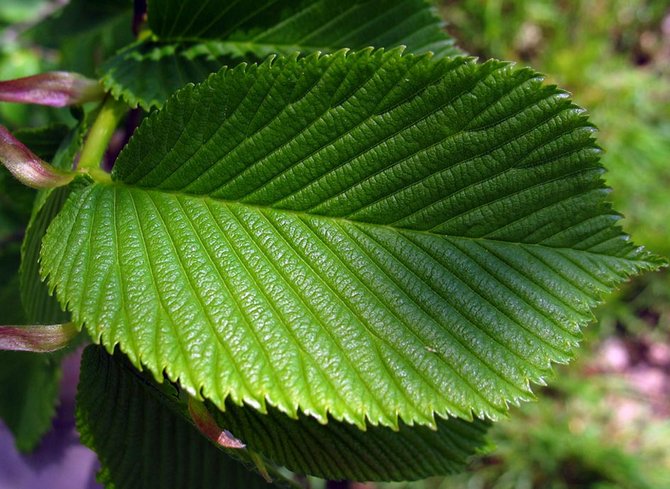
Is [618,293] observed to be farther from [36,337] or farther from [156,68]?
[36,337]

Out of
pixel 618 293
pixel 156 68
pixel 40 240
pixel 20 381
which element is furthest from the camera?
pixel 618 293

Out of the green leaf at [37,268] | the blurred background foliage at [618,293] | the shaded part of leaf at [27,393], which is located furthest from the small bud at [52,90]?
the blurred background foliage at [618,293]

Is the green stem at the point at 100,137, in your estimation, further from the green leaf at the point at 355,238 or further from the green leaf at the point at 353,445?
the green leaf at the point at 353,445

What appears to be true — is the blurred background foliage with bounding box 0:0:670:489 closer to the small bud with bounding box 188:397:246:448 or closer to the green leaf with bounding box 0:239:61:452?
the green leaf with bounding box 0:239:61:452

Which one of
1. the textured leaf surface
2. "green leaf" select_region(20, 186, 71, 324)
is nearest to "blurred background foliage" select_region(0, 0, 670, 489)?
the textured leaf surface

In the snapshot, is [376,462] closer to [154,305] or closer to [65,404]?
[154,305]

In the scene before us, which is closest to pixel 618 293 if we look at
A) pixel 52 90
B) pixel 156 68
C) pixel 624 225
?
pixel 624 225
